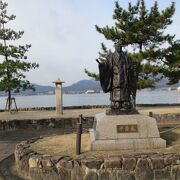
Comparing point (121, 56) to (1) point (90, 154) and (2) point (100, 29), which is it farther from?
(2) point (100, 29)

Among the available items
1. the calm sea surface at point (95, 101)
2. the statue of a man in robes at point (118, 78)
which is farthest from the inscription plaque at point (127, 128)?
the calm sea surface at point (95, 101)

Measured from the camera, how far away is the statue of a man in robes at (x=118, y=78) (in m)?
9.73

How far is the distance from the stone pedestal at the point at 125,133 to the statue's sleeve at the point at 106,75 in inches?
36.8

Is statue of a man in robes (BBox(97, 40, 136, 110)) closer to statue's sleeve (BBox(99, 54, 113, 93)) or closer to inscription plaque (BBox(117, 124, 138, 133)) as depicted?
statue's sleeve (BBox(99, 54, 113, 93))

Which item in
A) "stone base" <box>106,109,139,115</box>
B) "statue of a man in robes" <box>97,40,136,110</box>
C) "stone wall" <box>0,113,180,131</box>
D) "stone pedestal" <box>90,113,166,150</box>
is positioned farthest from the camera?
"stone wall" <box>0,113,180,131</box>

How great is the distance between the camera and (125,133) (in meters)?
9.20

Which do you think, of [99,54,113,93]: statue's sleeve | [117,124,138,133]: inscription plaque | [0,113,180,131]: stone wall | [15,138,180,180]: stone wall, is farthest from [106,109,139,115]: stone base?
[0,113,180,131]: stone wall

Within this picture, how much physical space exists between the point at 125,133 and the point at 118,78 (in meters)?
1.58

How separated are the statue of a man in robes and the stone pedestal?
0.53 m

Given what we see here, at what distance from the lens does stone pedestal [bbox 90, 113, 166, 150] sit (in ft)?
29.5

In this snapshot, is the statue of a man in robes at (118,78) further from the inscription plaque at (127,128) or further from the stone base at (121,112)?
the inscription plaque at (127,128)

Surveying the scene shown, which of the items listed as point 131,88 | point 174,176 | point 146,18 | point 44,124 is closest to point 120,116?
point 131,88

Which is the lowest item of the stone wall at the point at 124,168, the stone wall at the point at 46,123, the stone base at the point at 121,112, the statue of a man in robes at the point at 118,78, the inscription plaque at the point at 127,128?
the stone wall at the point at 124,168

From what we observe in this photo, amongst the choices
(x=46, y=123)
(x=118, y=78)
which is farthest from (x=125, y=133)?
(x=46, y=123)
